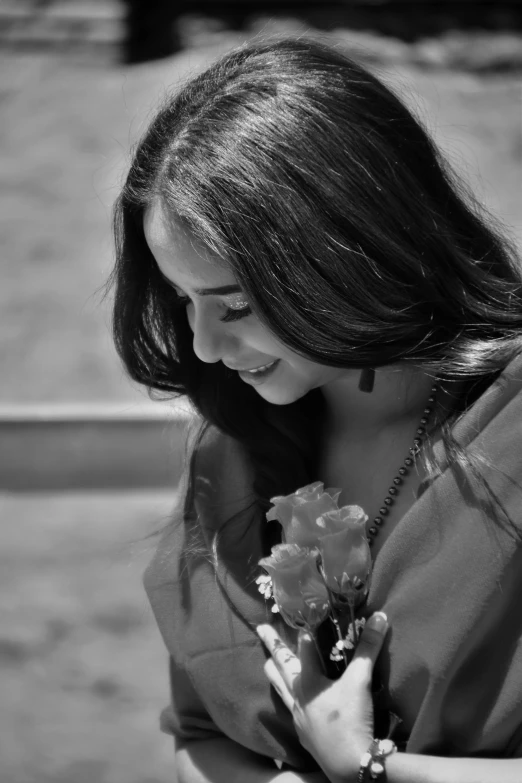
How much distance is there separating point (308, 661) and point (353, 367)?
385 mm

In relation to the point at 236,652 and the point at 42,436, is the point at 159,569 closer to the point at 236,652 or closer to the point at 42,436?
the point at 236,652

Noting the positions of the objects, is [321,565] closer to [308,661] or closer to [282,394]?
[308,661]

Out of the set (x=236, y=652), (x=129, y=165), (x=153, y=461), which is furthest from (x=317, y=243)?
(x=153, y=461)

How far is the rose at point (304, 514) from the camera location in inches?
44.8

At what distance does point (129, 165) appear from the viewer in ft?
4.39

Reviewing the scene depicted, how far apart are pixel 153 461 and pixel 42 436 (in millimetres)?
533

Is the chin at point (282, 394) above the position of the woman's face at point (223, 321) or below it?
below

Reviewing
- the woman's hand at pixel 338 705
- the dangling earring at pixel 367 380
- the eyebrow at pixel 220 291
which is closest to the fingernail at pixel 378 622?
the woman's hand at pixel 338 705

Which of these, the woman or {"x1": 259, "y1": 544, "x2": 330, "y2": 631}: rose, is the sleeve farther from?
{"x1": 259, "y1": 544, "x2": 330, "y2": 631}: rose

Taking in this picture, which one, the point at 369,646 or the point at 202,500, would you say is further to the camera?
the point at 202,500

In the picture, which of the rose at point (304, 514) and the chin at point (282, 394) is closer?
the rose at point (304, 514)

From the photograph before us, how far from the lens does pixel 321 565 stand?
1.13 m

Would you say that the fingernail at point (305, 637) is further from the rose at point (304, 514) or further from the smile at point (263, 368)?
the smile at point (263, 368)

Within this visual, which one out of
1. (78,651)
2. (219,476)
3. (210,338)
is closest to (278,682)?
(219,476)
